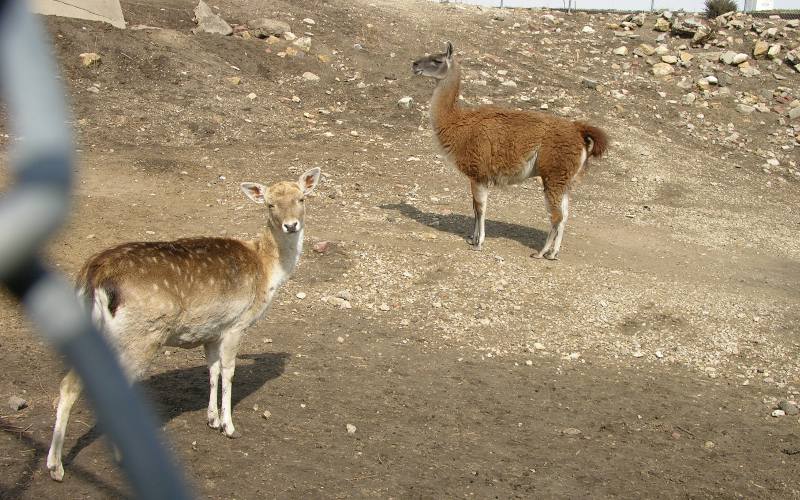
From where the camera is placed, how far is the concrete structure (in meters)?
17.5

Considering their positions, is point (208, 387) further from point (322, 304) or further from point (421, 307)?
point (421, 307)

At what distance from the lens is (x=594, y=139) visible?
11422 millimetres

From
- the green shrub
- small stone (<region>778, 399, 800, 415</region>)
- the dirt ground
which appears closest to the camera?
the dirt ground

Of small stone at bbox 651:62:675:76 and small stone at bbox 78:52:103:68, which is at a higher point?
small stone at bbox 78:52:103:68

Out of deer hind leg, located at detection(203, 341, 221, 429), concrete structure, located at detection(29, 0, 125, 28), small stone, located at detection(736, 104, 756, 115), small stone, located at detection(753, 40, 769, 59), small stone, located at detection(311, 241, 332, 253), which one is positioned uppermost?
deer hind leg, located at detection(203, 341, 221, 429)

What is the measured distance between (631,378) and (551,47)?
17.0m

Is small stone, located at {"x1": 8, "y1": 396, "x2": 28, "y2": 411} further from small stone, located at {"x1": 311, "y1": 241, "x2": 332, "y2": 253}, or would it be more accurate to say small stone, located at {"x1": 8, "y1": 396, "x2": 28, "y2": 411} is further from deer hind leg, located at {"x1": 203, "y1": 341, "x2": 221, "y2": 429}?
small stone, located at {"x1": 311, "y1": 241, "x2": 332, "y2": 253}

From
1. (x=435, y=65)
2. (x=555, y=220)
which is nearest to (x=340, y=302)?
(x=555, y=220)

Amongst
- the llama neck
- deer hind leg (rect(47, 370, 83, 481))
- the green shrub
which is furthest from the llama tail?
the green shrub

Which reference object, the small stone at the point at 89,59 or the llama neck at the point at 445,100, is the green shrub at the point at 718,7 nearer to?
the llama neck at the point at 445,100

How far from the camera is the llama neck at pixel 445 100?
1225cm

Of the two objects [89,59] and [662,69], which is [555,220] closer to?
[89,59]

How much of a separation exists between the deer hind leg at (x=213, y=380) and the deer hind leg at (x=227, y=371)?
5 centimetres

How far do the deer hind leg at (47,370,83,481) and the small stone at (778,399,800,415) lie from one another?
646cm
